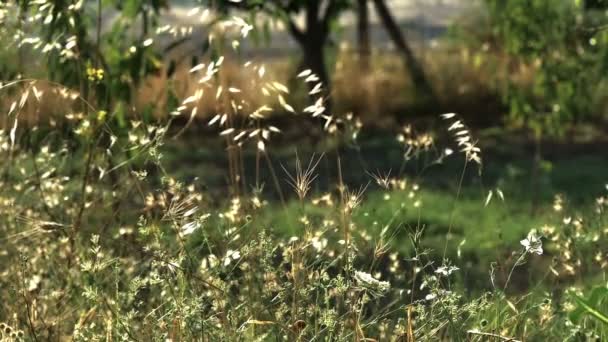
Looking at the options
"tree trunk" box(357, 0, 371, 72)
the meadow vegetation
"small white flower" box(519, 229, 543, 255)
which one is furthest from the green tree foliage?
"small white flower" box(519, 229, 543, 255)

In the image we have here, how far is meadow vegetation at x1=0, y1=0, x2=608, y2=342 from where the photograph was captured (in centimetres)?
348

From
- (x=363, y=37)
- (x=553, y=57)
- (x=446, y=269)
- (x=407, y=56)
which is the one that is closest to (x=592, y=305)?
(x=446, y=269)

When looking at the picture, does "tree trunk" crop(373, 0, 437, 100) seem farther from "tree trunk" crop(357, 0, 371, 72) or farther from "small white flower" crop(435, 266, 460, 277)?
"small white flower" crop(435, 266, 460, 277)

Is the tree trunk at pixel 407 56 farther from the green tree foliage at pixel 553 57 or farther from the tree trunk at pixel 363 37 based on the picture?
the green tree foliage at pixel 553 57

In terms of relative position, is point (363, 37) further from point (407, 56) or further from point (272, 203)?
point (272, 203)

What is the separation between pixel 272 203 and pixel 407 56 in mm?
3761

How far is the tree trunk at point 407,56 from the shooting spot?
11391mm

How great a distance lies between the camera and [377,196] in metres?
8.20

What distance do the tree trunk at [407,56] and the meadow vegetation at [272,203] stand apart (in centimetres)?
21

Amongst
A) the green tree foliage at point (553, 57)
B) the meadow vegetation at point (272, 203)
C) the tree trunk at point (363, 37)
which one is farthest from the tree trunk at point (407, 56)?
the green tree foliage at point (553, 57)

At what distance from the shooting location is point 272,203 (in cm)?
820

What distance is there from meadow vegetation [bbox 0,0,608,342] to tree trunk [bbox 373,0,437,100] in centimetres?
21

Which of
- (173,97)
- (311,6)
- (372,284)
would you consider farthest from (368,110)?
(372,284)

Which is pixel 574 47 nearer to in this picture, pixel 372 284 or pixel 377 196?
pixel 377 196
